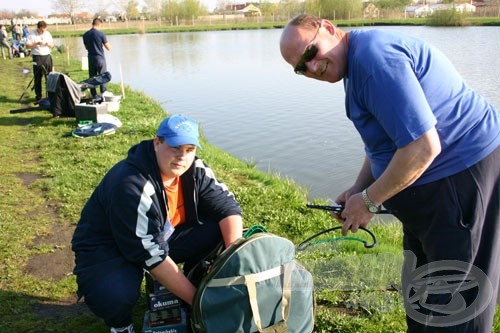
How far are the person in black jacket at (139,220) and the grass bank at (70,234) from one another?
45cm

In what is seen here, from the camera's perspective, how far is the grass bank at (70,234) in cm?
320

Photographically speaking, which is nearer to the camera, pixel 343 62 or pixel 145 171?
pixel 343 62

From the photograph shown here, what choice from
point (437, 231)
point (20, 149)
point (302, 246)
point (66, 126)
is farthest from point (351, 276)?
point (66, 126)

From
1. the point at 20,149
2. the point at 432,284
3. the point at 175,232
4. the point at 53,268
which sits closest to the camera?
the point at 432,284

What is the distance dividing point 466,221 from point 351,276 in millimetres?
1525

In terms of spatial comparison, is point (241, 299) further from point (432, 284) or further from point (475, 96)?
point (475, 96)

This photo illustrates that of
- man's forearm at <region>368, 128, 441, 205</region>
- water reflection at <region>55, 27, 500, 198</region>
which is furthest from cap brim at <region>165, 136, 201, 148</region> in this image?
water reflection at <region>55, 27, 500, 198</region>

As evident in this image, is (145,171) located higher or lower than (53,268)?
higher

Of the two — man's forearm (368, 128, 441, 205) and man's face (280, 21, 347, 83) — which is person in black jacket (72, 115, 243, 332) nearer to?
man's face (280, 21, 347, 83)

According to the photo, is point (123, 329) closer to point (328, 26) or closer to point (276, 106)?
point (328, 26)

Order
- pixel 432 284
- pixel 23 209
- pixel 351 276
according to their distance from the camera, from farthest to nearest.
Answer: pixel 23 209
pixel 351 276
pixel 432 284

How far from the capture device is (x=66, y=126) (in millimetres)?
8859

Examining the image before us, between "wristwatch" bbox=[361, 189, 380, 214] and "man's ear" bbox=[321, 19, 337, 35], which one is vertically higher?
"man's ear" bbox=[321, 19, 337, 35]

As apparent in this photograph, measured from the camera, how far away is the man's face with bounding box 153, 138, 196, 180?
273cm
